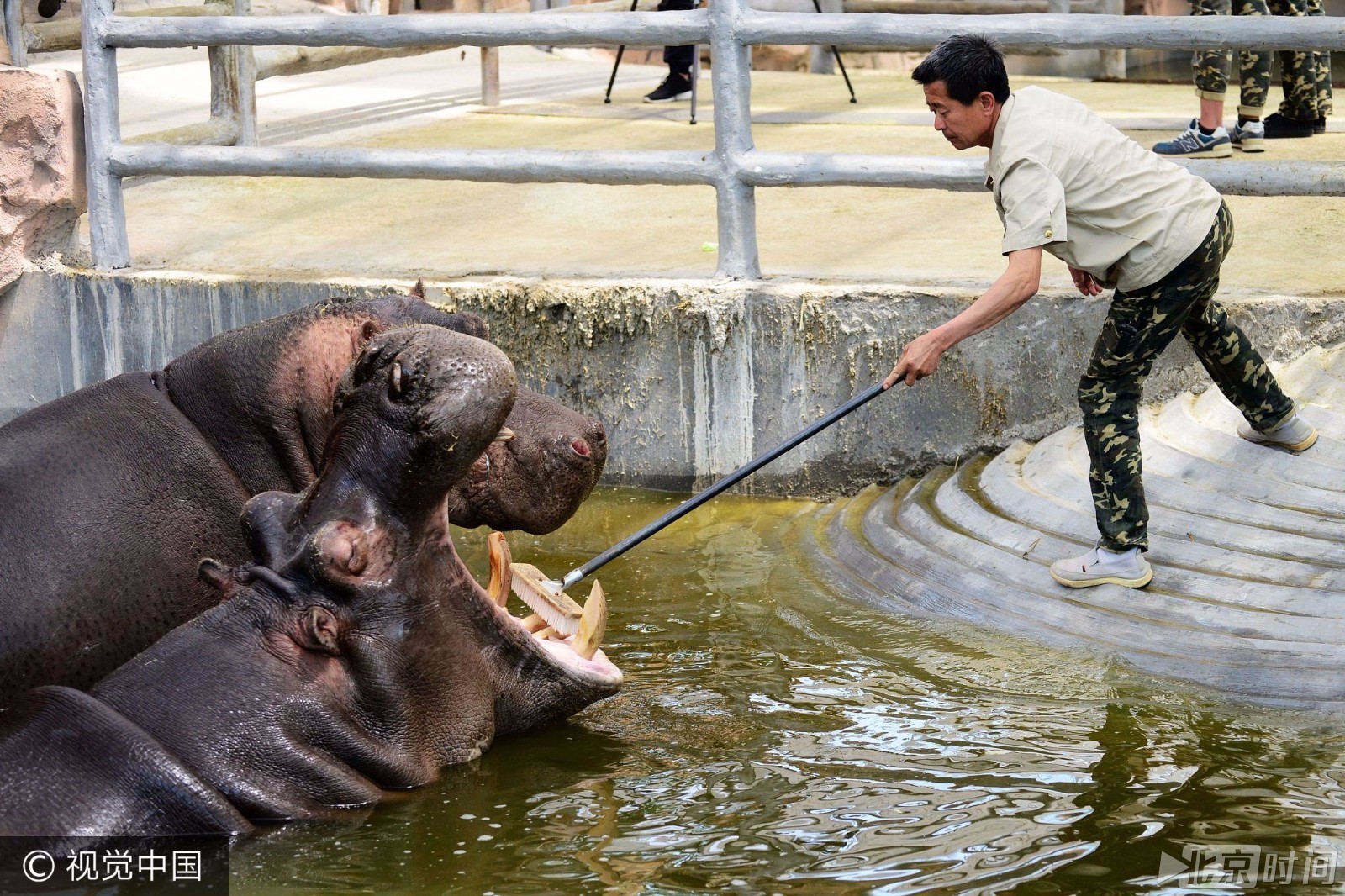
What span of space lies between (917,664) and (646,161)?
2.15m

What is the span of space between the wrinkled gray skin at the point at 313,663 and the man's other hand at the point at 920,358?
1417mm

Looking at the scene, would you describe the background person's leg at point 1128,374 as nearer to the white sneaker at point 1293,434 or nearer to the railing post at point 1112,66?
the white sneaker at point 1293,434

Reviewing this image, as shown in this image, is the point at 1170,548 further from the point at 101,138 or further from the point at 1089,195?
the point at 101,138

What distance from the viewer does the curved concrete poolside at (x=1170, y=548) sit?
3939mm

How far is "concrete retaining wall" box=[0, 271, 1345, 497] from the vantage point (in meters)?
5.25

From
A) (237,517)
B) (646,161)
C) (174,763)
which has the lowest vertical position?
(174,763)

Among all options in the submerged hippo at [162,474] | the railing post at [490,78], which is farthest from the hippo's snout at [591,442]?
the railing post at [490,78]

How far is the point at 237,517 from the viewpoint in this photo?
3.53 meters

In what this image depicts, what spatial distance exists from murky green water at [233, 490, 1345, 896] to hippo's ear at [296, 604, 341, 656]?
335 mm

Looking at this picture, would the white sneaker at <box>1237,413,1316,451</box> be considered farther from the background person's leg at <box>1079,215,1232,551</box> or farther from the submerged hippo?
the submerged hippo

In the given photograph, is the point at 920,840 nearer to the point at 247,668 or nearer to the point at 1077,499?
the point at 247,668

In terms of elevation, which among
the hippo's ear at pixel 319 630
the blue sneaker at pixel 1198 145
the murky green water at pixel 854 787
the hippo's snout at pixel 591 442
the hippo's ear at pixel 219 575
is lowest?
the murky green water at pixel 854 787

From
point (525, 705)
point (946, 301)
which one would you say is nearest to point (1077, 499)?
point (946, 301)

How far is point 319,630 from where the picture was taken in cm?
291
